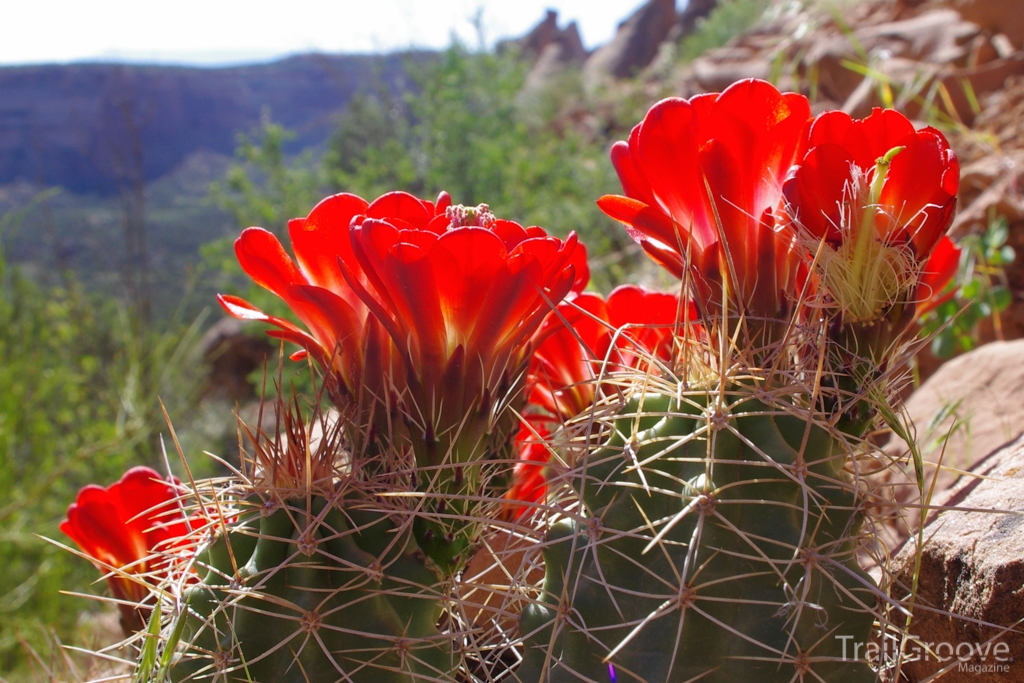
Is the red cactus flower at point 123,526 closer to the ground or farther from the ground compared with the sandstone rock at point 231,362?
farther from the ground

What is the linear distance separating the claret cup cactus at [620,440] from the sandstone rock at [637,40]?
Answer: 18450 mm

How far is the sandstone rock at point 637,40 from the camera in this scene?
1894cm

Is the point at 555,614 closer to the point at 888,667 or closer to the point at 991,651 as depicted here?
the point at 888,667

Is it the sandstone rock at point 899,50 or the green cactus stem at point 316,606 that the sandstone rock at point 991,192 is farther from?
the green cactus stem at point 316,606

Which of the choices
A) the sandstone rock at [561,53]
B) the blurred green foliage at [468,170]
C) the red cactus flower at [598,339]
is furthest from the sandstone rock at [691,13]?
the red cactus flower at [598,339]

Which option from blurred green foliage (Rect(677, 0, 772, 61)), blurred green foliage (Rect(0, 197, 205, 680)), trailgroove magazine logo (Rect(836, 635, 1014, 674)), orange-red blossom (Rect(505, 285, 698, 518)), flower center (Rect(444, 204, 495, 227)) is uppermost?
blurred green foliage (Rect(677, 0, 772, 61))

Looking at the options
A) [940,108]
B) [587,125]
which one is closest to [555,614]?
[940,108]

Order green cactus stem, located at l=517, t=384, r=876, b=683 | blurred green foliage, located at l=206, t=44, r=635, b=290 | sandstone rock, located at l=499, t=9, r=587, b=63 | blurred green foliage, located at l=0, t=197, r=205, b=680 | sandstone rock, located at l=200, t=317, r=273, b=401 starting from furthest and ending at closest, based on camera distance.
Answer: sandstone rock, located at l=499, t=9, r=587, b=63 → sandstone rock, located at l=200, t=317, r=273, b=401 → blurred green foliage, located at l=206, t=44, r=635, b=290 → blurred green foliage, located at l=0, t=197, r=205, b=680 → green cactus stem, located at l=517, t=384, r=876, b=683

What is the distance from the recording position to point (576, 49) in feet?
78.5

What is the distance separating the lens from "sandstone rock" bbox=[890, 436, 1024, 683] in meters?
0.78

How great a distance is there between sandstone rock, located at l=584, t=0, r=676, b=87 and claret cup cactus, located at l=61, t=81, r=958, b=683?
18450 mm

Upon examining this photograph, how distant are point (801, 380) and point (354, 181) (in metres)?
6.58

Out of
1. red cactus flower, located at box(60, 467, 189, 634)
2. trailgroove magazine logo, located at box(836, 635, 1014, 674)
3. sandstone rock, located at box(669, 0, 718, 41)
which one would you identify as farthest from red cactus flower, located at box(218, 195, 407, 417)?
sandstone rock, located at box(669, 0, 718, 41)

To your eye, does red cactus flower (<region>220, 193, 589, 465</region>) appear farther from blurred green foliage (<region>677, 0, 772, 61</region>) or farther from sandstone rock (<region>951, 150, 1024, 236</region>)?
blurred green foliage (<region>677, 0, 772, 61</region>)
